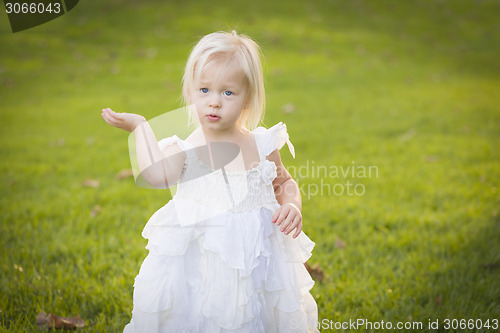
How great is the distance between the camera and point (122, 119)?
1701 mm

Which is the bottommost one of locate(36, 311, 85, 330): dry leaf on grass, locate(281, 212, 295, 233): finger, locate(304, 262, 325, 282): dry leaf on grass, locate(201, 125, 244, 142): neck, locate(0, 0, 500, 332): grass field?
locate(0, 0, 500, 332): grass field

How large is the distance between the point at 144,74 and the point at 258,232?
23.8ft

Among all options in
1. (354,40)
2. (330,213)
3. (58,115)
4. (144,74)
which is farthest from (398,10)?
(330,213)

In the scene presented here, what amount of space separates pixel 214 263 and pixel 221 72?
0.74 m

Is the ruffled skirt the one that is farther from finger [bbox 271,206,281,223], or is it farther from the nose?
the nose

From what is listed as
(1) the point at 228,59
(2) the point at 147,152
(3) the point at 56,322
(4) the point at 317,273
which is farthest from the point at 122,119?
(4) the point at 317,273

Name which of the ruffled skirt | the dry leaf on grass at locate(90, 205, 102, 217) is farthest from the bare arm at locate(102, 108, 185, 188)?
the dry leaf on grass at locate(90, 205, 102, 217)

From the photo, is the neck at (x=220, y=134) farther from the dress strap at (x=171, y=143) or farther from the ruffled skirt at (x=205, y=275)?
the ruffled skirt at (x=205, y=275)

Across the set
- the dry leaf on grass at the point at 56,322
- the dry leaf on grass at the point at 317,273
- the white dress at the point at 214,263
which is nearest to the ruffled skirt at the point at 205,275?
the white dress at the point at 214,263

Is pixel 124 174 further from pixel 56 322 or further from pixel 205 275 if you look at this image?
pixel 205 275

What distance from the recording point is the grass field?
267 centimetres

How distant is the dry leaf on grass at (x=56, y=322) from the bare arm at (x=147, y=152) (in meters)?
1.02

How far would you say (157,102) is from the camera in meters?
6.75

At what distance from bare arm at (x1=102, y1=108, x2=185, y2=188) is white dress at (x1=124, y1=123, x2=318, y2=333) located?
0.07 metres
